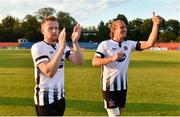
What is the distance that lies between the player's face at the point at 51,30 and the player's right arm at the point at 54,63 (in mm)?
393

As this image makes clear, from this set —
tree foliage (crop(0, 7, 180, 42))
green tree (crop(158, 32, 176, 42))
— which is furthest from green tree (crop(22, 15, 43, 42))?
green tree (crop(158, 32, 176, 42))

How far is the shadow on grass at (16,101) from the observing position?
556 inches

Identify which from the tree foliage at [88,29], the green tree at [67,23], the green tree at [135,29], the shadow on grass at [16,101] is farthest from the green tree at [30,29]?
the shadow on grass at [16,101]

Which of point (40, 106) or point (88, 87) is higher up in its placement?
point (40, 106)

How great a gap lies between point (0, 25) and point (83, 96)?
11757cm

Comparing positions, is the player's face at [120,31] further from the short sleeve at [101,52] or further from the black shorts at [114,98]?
the black shorts at [114,98]

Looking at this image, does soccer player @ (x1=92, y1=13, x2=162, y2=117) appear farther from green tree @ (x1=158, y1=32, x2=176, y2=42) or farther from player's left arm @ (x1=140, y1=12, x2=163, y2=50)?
green tree @ (x1=158, y1=32, x2=176, y2=42)

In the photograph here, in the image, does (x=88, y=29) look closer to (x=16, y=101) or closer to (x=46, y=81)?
(x=16, y=101)

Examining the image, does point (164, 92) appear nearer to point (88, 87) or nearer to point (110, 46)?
point (88, 87)

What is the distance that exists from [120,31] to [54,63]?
2765 mm

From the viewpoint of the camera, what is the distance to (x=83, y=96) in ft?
53.1

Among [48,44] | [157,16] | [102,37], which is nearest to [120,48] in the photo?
[157,16]

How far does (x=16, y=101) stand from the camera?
1477cm

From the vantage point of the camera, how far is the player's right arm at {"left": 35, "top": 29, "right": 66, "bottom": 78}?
5887 mm
